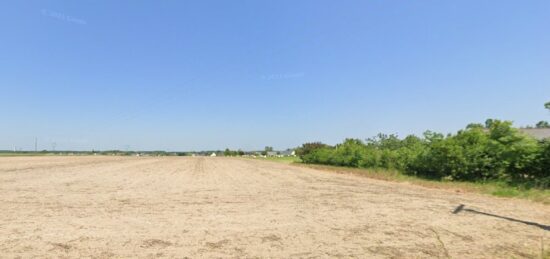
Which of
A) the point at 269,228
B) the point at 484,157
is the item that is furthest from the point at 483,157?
the point at 269,228

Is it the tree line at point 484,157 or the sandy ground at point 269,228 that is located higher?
the tree line at point 484,157

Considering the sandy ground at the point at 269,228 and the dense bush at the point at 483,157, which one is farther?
the dense bush at the point at 483,157

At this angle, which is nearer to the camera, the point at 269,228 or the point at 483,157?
the point at 269,228

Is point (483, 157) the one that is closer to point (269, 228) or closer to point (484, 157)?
point (484, 157)

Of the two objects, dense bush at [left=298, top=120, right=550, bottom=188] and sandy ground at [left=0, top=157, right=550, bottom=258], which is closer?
sandy ground at [left=0, top=157, right=550, bottom=258]

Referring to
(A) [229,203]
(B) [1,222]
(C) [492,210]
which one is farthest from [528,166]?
(B) [1,222]

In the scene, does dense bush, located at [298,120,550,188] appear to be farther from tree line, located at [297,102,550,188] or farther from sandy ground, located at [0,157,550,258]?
sandy ground, located at [0,157,550,258]

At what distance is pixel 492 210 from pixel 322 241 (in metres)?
6.27

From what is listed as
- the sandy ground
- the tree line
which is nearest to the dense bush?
the tree line

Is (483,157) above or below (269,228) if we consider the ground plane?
above

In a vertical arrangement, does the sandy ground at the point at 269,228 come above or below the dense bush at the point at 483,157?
below

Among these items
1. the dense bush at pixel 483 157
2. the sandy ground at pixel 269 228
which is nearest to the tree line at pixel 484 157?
the dense bush at pixel 483 157

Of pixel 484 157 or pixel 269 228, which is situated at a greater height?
pixel 484 157

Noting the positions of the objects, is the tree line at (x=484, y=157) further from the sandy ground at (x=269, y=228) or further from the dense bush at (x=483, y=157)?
the sandy ground at (x=269, y=228)
